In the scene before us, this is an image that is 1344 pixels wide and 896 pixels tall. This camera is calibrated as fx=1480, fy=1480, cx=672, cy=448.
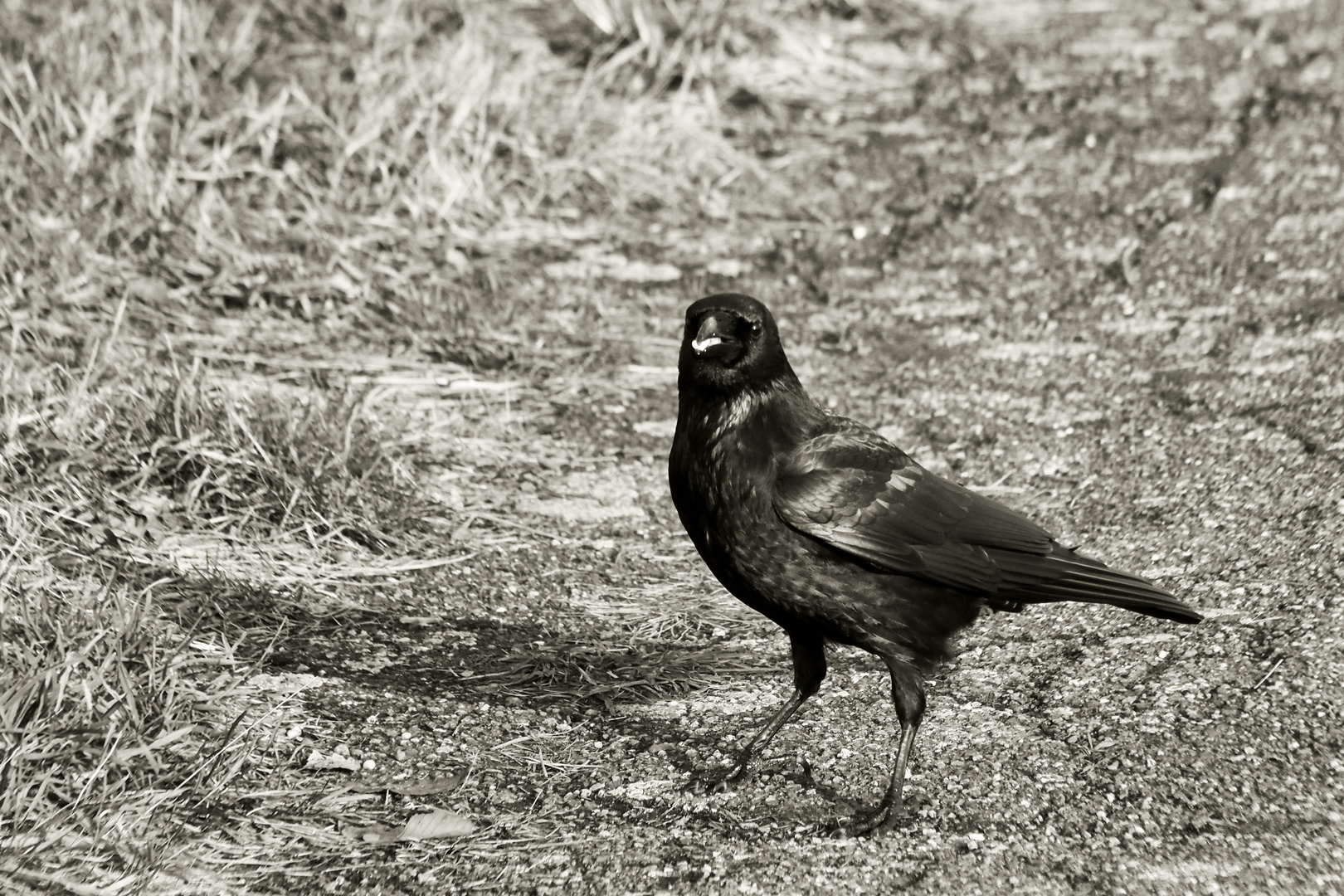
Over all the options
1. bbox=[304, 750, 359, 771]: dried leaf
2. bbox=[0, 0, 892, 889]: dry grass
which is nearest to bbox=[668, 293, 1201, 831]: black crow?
bbox=[0, 0, 892, 889]: dry grass

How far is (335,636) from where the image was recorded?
394 cm

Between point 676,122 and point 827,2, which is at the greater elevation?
point 827,2

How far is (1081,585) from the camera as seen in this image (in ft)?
11.5

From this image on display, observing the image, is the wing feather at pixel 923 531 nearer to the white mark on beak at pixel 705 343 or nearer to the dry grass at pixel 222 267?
the white mark on beak at pixel 705 343

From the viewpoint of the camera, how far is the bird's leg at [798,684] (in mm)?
3551

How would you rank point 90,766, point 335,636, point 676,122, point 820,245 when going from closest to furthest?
1. point 90,766
2. point 335,636
3. point 820,245
4. point 676,122

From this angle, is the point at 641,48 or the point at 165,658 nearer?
the point at 165,658

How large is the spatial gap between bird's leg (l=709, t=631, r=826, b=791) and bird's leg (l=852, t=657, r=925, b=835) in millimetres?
221

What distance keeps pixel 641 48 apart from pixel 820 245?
1.76 meters

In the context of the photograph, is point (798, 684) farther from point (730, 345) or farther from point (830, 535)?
point (730, 345)

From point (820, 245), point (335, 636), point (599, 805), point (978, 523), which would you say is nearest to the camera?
point (599, 805)

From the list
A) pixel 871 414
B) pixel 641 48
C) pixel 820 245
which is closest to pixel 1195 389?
pixel 871 414

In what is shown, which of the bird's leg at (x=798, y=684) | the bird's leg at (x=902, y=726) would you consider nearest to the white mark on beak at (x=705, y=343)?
the bird's leg at (x=798, y=684)

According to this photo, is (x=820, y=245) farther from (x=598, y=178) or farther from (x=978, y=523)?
(x=978, y=523)
